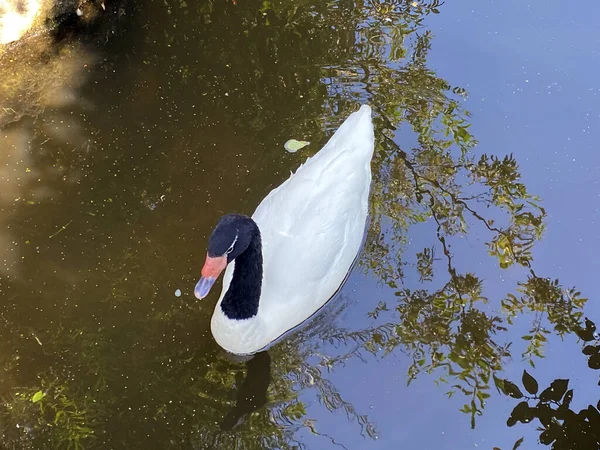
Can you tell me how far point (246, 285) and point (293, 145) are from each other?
1476 mm

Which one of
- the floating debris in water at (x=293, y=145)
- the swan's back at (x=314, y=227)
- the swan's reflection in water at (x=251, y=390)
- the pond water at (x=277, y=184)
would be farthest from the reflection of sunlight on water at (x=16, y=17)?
the swan's reflection in water at (x=251, y=390)

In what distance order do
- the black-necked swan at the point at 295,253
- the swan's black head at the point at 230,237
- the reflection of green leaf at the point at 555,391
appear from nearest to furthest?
the swan's black head at the point at 230,237 → the black-necked swan at the point at 295,253 → the reflection of green leaf at the point at 555,391

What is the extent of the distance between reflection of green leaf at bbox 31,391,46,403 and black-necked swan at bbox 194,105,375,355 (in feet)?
3.19

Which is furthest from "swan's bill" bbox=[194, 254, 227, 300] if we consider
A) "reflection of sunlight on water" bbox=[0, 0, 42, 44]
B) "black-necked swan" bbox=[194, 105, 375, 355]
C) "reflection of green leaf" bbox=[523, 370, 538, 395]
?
"reflection of sunlight on water" bbox=[0, 0, 42, 44]

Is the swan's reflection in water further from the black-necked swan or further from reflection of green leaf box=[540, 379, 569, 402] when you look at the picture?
reflection of green leaf box=[540, 379, 569, 402]

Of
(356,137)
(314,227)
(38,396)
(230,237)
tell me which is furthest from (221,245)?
(38,396)

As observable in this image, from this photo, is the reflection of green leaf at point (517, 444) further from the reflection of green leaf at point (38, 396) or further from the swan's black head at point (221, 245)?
the reflection of green leaf at point (38, 396)

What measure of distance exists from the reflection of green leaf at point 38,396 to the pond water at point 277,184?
2.5 inches

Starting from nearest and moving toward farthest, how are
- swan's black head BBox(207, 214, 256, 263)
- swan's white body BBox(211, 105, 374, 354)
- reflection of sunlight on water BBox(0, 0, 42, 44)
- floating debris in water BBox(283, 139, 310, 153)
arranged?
1. swan's black head BBox(207, 214, 256, 263)
2. swan's white body BBox(211, 105, 374, 354)
3. floating debris in water BBox(283, 139, 310, 153)
4. reflection of sunlight on water BBox(0, 0, 42, 44)

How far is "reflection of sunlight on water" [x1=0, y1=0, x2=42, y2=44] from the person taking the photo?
15.3 ft

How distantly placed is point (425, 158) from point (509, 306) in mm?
1210

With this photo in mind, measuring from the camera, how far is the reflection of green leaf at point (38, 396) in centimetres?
325

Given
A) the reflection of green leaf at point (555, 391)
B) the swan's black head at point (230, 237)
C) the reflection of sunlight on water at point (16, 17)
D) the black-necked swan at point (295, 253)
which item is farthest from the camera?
the reflection of sunlight on water at point (16, 17)

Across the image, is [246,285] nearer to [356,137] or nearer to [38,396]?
[356,137]
